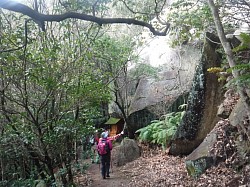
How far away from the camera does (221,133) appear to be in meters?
6.66

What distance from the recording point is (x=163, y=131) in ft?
39.0

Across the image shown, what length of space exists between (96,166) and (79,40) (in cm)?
711

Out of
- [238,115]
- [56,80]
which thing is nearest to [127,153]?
[56,80]

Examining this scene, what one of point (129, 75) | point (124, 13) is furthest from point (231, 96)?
point (124, 13)

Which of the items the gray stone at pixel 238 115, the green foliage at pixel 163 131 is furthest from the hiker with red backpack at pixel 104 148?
the gray stone at pixel 238 115

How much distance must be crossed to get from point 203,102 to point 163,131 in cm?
391

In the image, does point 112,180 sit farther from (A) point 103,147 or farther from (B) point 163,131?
(B) point 163,131

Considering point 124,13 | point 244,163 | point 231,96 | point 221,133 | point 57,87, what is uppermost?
point 124,13

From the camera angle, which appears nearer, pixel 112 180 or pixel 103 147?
pixel 103 147

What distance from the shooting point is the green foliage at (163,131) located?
38.5ft

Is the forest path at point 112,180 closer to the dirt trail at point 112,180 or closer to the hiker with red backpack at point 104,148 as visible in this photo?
the dirt trail at point 112,180

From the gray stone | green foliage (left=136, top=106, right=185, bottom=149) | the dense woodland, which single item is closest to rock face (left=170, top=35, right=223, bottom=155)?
the dense woodland

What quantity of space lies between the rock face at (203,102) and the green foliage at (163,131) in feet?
9.18

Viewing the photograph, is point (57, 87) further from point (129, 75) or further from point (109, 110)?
point (109, 110)
